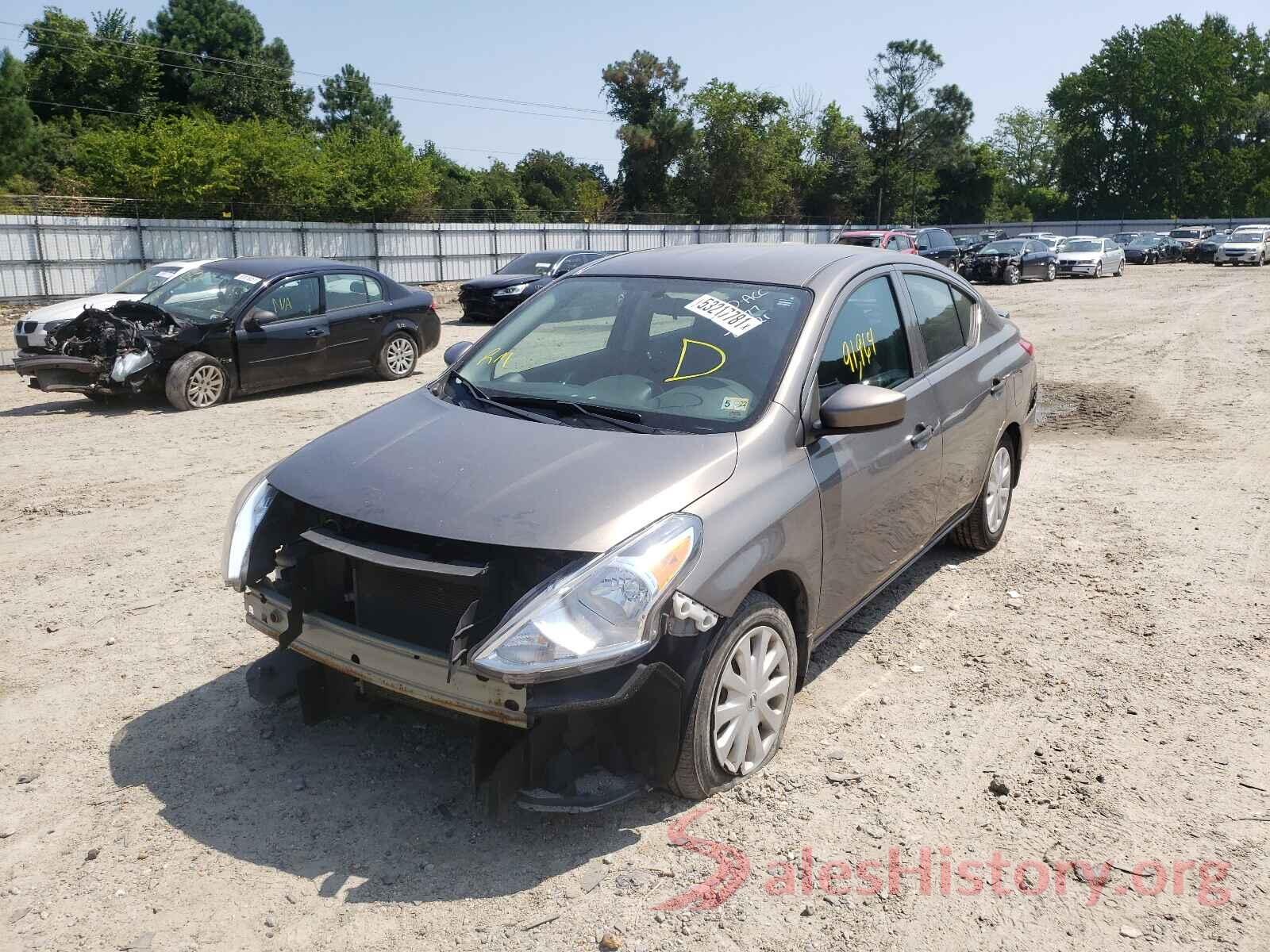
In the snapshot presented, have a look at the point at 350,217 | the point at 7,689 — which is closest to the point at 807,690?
the point at 7,689

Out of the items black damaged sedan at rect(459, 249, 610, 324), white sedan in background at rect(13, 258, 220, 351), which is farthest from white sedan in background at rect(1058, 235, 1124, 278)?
white sedan in background at rect(13, 258, 220, 351)

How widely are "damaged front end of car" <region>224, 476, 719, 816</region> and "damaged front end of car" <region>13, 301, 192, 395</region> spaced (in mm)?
8213

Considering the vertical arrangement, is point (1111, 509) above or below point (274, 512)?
below

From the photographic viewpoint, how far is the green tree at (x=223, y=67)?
53.6m

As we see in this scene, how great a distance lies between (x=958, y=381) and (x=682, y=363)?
1.72 meters

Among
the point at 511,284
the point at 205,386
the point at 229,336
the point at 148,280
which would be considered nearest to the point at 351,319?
the point at 229,336

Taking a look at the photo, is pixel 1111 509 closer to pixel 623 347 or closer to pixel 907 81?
pixel 623 347

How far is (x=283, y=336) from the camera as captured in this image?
11.4 meters

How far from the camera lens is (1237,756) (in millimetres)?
3746

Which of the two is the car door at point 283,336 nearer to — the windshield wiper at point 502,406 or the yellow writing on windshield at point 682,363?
the windshield wiper at point 502,406

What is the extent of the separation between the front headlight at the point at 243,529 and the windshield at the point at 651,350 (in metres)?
0.95

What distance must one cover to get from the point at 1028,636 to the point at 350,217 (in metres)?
30.4

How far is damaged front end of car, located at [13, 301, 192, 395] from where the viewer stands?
34.0 ft

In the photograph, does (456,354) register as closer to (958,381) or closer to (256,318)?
(958,381)
